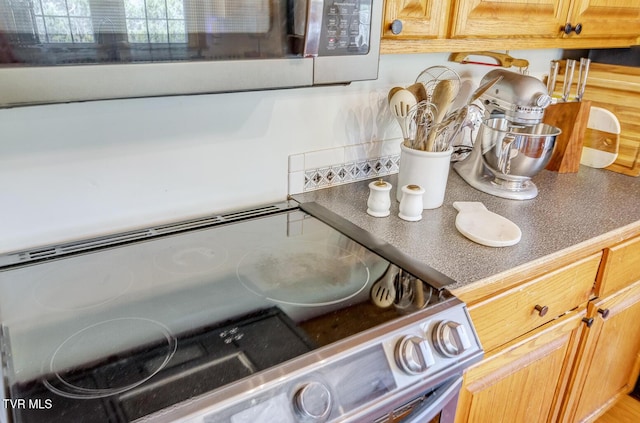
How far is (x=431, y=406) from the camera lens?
819 millimetres

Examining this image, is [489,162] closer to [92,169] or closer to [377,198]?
[377,198]

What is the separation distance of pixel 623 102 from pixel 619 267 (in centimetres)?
62

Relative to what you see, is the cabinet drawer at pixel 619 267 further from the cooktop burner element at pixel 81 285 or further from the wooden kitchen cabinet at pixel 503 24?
the cooktop burner element at pixel 81 285

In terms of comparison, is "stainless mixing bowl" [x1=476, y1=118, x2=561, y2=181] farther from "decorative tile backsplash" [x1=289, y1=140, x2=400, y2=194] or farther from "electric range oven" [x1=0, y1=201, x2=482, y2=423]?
"electric range oven" [x1=0, y1=201, x2=482, y2=423]

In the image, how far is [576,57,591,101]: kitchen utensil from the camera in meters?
1.59

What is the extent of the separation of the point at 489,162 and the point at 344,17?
77 centimetres

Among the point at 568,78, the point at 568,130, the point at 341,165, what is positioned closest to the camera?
the point at 341,165

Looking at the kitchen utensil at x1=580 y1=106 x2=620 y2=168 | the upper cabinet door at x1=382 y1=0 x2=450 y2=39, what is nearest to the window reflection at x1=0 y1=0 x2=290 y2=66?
the upper cabinet door at x1=382 y1=0 x2=450 y2=39

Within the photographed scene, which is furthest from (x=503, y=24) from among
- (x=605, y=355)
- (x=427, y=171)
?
(x=605, y=355)

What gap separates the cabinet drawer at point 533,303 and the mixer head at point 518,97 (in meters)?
0.42

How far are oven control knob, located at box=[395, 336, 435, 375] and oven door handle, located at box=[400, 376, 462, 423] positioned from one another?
9 cm

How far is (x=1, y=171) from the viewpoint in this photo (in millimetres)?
896

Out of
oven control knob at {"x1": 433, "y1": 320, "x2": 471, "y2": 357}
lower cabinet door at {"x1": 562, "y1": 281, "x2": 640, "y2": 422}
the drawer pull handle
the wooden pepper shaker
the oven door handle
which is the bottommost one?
lower cabinet door at {"x1": 562, "y1": 281, "x2": 640, "y2": 422}

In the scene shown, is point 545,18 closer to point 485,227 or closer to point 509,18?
point 509,18
